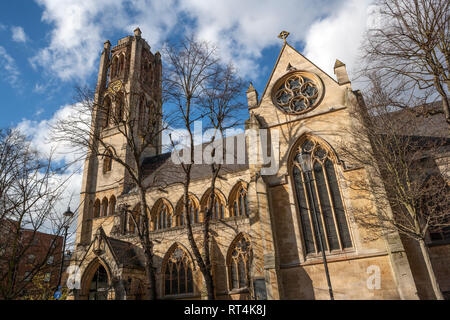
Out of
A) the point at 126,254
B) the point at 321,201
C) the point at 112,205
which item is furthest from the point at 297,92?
the point at 112,205

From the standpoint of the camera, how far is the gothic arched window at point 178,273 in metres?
18.2

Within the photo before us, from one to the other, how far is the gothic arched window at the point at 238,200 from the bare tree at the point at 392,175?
8.82 m

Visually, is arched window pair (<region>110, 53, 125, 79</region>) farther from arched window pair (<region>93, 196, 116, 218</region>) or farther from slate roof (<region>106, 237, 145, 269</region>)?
slate roof (<region>106, 237, 145, 269</region>)

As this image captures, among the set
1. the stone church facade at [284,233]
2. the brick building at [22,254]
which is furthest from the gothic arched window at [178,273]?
the brick building at [22,254]

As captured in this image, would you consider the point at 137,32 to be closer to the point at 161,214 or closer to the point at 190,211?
the point at 161,214

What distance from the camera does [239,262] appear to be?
1720 centimetres

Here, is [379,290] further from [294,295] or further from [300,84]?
[300,84]

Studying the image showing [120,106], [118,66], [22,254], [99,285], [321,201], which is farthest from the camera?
[118,66]

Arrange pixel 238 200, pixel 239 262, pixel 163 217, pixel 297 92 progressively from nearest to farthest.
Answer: pixel 297 92
pixel 239 262
pixel 238 200
pixel 163 217

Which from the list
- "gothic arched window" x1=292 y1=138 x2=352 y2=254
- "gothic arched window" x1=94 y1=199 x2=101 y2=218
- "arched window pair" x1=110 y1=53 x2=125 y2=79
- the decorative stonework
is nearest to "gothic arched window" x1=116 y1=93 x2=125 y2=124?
"gothic arched window" x1=292 y1=138 x2=352 y2=254

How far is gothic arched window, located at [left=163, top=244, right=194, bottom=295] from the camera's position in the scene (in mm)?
18156

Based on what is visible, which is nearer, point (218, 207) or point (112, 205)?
point (218, 207)

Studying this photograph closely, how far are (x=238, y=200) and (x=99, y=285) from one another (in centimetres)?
1013
